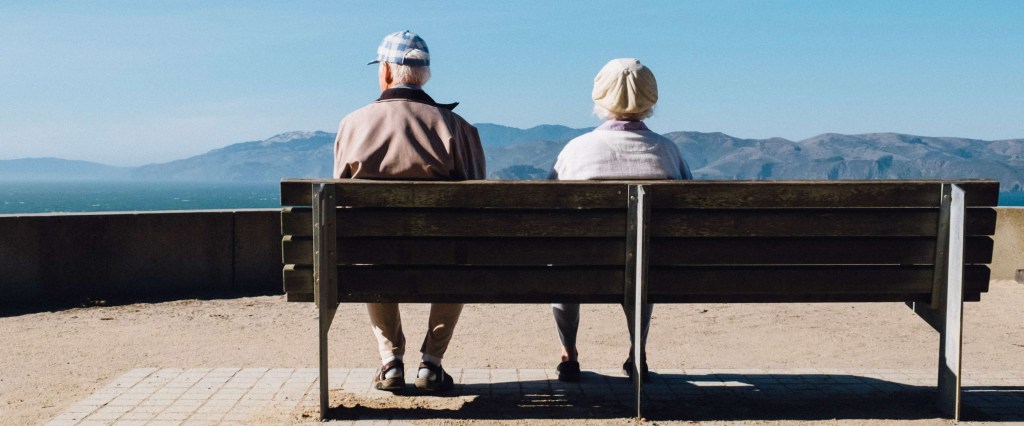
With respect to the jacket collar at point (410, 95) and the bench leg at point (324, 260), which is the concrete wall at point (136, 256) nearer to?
the jacket collar at point (410, 95)

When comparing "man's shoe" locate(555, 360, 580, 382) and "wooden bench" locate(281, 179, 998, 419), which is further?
"man's shoe" locate(555, 360, 580, 382)

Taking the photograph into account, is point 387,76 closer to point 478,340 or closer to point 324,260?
point 324,260

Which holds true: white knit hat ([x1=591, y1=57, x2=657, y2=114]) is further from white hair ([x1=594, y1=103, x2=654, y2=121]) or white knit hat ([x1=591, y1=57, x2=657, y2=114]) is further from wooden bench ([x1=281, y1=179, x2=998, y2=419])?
wooden bench ([x1=281, y1=179, x2=998, y2=419])

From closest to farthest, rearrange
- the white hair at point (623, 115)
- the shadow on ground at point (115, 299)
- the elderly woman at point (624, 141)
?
1. the elderly woman at point (624, 141)
2. the white hair at point (623, 115)
3. the shadow on ground at point (115, 299)

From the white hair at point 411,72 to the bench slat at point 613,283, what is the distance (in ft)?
3.36

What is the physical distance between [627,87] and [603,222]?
2.84ft

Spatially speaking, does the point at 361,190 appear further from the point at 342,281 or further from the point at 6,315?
the point at 6,315

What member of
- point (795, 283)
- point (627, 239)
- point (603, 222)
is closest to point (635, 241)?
point (627, 239)

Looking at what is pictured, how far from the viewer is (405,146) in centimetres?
429

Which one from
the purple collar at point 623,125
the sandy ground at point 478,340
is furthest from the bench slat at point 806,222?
the sandy ground at point 478,340

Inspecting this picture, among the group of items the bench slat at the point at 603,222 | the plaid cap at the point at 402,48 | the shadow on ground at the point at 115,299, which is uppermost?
the plaid cap at the point at 402,48

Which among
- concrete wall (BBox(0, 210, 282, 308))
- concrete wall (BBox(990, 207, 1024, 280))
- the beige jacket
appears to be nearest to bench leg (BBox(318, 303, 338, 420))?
the beige jacket

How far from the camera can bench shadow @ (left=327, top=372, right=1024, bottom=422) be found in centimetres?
408

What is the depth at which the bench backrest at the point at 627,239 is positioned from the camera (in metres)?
3.82
